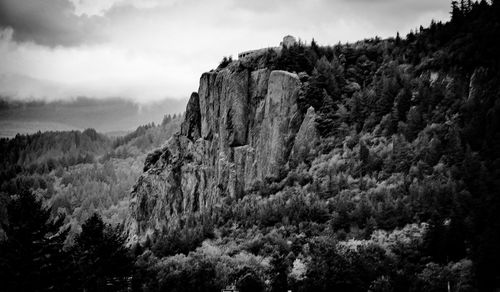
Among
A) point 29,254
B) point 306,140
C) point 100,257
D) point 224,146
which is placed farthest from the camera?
point 224,146

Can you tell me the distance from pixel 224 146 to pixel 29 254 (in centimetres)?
6859

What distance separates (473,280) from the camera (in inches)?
1769

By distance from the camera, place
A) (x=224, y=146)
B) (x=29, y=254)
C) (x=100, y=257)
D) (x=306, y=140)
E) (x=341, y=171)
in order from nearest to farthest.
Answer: (x=29, y=254)
(x=100, y=257)
(x=341, y=171)
(x=306, y=140)
(x=224, y=146)

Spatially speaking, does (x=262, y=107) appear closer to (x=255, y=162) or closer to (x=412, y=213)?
(x=255, y=162)

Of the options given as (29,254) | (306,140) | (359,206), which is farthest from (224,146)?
(29,254)

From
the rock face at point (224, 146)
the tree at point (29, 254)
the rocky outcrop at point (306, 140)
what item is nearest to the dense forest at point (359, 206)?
the tree at point (29, 254)

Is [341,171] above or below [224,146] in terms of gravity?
below

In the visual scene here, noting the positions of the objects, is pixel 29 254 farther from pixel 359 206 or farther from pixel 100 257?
pixel 359 206

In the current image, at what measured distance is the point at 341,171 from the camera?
77.1 metres

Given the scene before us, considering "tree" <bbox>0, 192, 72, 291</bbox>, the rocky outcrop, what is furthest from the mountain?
"tree" <bbox>0, 192, 72, 291</bbox>

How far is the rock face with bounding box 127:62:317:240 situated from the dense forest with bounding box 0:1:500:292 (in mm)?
2727

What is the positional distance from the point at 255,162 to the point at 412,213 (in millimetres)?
37615

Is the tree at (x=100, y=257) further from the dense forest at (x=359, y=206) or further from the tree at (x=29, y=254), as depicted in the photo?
the tree at (x=29, y=254)

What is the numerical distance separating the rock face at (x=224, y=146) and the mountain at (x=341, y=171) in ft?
0.85
